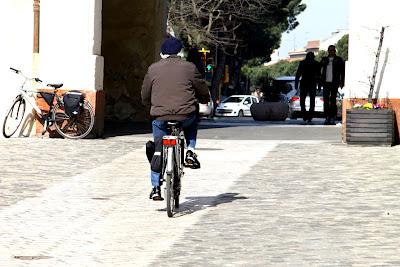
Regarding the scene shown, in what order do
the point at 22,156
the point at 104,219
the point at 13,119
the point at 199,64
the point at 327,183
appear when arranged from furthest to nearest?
the point at 199,64, the point at 13,119, the point at 22,156, the point at 327,183, the point at 104,219

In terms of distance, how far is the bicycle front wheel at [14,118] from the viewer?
790 inches

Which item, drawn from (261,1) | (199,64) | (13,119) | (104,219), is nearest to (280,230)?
(104,219)

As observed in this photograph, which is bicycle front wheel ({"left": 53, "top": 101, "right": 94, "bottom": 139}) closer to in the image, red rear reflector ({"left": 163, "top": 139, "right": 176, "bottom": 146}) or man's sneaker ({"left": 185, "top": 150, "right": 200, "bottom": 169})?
man's sneaker ({"left": 185, "top": 150, "right": 200, "bottom": 169})

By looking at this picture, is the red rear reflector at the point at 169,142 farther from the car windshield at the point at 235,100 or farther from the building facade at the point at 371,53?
the car windshield at the point at 235,100

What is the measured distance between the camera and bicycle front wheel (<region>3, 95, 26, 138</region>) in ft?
65.9

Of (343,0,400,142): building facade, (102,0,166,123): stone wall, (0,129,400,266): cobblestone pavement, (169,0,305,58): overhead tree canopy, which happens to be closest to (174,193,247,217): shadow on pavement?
(0,129,400,266): cobblestone pavement

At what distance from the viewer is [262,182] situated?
13.4 metres

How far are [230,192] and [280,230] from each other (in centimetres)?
281

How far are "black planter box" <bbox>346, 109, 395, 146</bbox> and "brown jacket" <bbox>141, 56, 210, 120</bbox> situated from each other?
8.35 m

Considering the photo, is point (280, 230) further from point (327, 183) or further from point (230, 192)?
point (327, 183)

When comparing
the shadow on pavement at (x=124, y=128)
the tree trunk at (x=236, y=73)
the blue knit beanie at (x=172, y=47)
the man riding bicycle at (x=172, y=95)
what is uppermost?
the tree trunk at (x=236, y=73)

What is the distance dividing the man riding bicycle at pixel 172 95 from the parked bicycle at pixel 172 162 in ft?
0.25

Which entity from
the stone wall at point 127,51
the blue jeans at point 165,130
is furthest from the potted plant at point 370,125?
the blue jeans at point 165,130

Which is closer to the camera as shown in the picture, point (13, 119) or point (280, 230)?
point (280, 230)
